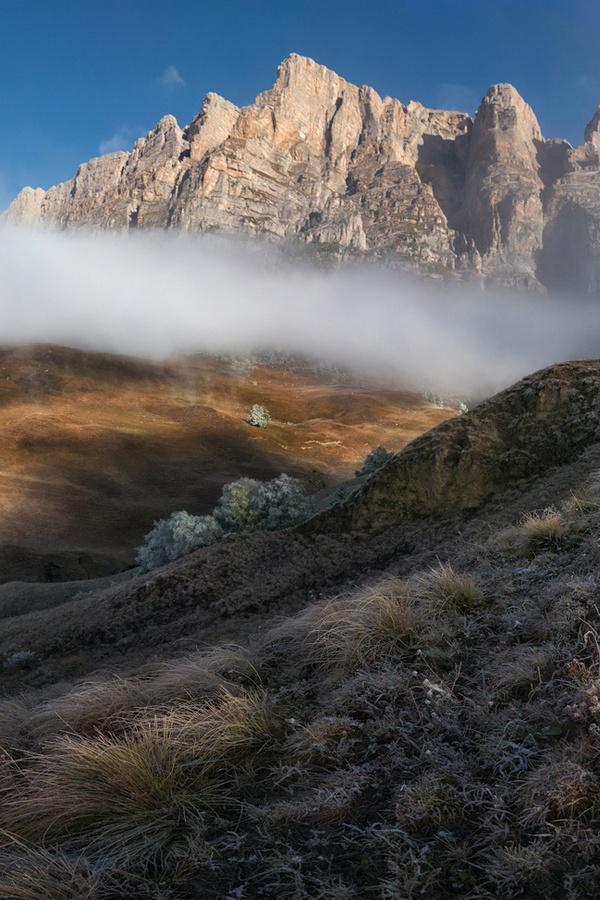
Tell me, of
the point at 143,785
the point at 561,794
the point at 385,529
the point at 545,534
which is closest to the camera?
the point at 561,794

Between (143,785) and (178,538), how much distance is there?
15.2 metres

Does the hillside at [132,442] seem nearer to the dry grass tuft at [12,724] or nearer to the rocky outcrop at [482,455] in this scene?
the rocky outcrop at [482,455]

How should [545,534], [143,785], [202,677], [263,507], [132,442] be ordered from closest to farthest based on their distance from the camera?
[143,785] < [202,677] < [545,534] < [263,507] < [132,442]

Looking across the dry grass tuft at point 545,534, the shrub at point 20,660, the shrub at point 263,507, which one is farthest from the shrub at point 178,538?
the dry grass tuft at point 545,534

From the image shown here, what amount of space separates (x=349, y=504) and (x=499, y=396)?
11.4ft

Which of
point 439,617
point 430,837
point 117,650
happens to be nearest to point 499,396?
point 439,617

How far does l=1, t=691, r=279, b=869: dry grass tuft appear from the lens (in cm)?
Result: 284

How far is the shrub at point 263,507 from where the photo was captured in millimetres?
18359

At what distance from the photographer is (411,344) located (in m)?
168

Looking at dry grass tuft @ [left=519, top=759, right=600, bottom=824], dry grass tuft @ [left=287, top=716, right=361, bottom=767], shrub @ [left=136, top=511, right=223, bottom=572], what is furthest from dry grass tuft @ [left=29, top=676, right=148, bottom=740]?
shrub @ [left=136, top=511, right=223, bottom=572]

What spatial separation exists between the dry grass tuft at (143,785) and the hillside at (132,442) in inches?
1195

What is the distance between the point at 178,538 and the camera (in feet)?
59.0

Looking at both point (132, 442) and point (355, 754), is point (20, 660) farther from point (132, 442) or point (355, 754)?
point (132, 442)

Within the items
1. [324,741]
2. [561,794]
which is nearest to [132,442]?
[324,741]
